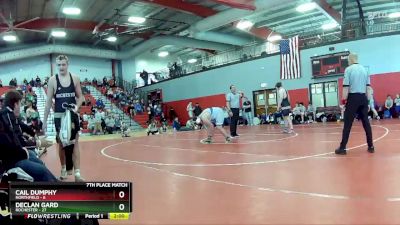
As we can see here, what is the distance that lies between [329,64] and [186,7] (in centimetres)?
906

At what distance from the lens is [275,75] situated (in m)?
22.6

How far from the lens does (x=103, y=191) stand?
1.74 m

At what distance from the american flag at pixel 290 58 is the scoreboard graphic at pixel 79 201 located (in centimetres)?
2071

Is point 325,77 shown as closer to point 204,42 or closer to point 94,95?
point 204,42

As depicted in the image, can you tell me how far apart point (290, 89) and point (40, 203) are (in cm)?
2147

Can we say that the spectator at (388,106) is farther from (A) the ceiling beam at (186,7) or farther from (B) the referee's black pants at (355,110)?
(B) the referee's black pants at (355,110)

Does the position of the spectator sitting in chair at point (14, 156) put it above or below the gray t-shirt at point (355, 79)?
below

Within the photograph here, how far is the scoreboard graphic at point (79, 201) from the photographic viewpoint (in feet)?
5.69

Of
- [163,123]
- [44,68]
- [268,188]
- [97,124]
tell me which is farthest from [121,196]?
[44,68]

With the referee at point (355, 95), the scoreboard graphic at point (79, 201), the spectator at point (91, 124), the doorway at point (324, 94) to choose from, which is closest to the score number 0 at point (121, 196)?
the scoreboard graphic at point (79, 201)

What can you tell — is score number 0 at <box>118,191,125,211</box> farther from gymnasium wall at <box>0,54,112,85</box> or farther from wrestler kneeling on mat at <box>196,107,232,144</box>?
gymnasium wall at <box>0,54,112,85</box>

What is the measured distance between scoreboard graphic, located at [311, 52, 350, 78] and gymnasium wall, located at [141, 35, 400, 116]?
14.2 inches

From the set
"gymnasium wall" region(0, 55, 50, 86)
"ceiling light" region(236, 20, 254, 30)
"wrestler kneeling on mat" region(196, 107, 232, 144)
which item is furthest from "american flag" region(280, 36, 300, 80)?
"gymnasium wall" region(0, 55, 50, 86)

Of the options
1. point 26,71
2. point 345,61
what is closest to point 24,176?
point 345,61
